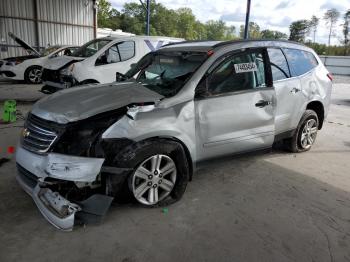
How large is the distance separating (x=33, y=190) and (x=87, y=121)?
83 centimetres

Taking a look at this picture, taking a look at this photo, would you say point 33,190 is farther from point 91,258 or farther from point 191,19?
point 191,19

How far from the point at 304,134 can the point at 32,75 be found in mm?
10654

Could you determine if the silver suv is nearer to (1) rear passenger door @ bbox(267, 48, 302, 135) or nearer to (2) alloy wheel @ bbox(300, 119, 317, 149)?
(1) rear passenger door @ bbox(267, 48, 302, 135)

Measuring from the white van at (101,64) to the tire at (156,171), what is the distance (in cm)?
542

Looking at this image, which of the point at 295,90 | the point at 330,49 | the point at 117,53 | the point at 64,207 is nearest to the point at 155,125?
the point at 64,207

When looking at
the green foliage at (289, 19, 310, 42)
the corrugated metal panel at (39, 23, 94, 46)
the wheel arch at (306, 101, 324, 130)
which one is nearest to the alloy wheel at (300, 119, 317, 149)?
the wheel arch at (306, 101, 324, 130)

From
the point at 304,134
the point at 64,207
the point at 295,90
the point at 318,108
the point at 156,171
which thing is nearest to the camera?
the point at 64,207

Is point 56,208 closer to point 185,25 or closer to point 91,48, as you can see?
point 91,48

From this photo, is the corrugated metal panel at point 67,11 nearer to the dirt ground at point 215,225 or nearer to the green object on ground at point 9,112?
the green object on ground at point 9,112

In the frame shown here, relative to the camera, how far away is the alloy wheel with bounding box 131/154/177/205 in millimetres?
3483

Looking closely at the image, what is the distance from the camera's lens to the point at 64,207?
3086 mm

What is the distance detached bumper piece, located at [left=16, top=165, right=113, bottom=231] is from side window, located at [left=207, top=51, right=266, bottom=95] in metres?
1.78

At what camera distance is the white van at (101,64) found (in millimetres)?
8492

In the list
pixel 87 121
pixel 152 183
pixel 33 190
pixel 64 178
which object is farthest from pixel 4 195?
pixel 152 183
